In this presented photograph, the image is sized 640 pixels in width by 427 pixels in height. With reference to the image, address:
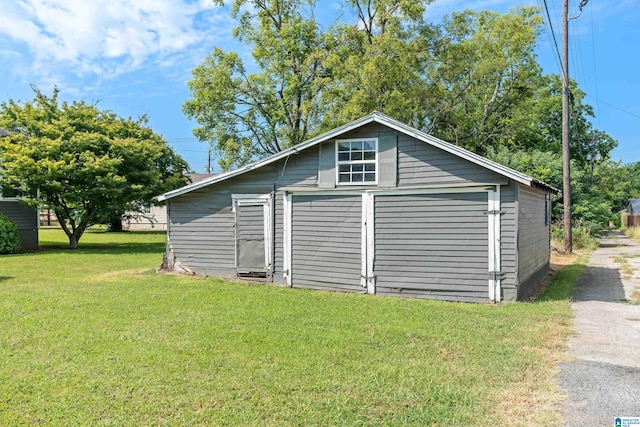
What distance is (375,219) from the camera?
9234 millimetres

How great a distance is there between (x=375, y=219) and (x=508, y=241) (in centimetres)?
251

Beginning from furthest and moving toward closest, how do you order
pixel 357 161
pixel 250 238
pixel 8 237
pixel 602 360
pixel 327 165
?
pixel 8 237, pixel 250 238, pixel 327 165, pixel 357 161, pixel 602 360

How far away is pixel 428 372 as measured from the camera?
4551 millimetres

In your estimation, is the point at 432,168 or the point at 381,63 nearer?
the point at 432,168

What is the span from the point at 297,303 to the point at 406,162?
3.46 meters

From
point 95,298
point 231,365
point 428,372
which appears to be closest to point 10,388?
point 231,365

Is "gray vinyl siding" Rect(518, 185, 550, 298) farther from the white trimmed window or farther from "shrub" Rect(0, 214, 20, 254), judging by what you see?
"shrub" Rect(0, 214, 20, 254)

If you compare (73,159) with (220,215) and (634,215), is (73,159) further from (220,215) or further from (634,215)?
(634,215)

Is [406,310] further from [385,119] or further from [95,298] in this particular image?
[95,298]

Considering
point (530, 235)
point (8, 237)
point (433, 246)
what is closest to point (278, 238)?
point (433, 246)

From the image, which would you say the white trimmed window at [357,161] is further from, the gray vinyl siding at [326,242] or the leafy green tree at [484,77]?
the leafy green tree at [484,77]

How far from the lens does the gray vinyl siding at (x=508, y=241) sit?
816 cm

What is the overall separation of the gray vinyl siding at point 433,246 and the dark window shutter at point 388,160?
0.32 metres

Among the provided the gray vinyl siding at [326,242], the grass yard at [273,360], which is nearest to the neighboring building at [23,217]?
the grass yard at [273,360]
